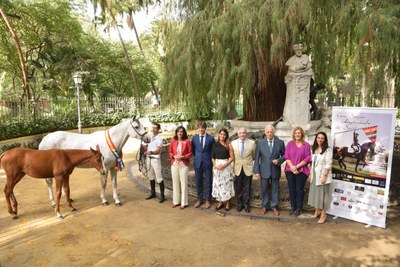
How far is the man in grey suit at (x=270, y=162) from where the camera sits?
5.22m

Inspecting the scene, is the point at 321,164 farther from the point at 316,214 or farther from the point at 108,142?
the point at 108,142

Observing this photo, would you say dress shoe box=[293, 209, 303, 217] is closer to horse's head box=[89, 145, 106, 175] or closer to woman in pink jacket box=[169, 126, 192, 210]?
woman in pink jacket box=[169, 126, 192, 210]

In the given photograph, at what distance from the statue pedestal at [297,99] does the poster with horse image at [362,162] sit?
1988 mm

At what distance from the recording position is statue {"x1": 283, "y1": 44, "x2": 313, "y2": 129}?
6.95 m

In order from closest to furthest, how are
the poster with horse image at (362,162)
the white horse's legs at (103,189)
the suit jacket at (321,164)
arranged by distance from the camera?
the poster with horse image at (362,162), the suit jacket at (321,164), the white horse's legs at (103,189)

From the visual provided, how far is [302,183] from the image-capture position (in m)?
5.15

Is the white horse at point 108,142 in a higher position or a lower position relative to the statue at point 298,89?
lower

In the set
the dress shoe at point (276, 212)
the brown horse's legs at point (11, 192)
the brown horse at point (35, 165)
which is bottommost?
the dress shoe at point (276, 212)

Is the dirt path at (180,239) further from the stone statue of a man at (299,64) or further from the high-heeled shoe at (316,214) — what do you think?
the stone statue of a man at (299,64)

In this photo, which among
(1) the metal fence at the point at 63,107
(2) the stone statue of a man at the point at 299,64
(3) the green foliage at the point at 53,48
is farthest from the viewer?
(3) the green foliage at the point at 53,48

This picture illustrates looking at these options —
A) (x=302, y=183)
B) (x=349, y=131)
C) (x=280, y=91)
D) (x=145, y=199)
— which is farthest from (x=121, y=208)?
(x=280, y=91)

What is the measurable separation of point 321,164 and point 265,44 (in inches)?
98.7

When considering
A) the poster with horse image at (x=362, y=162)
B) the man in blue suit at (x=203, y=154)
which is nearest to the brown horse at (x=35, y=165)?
the man in blue suit at (x=203, y=154)

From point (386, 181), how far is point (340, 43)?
8.55ft
